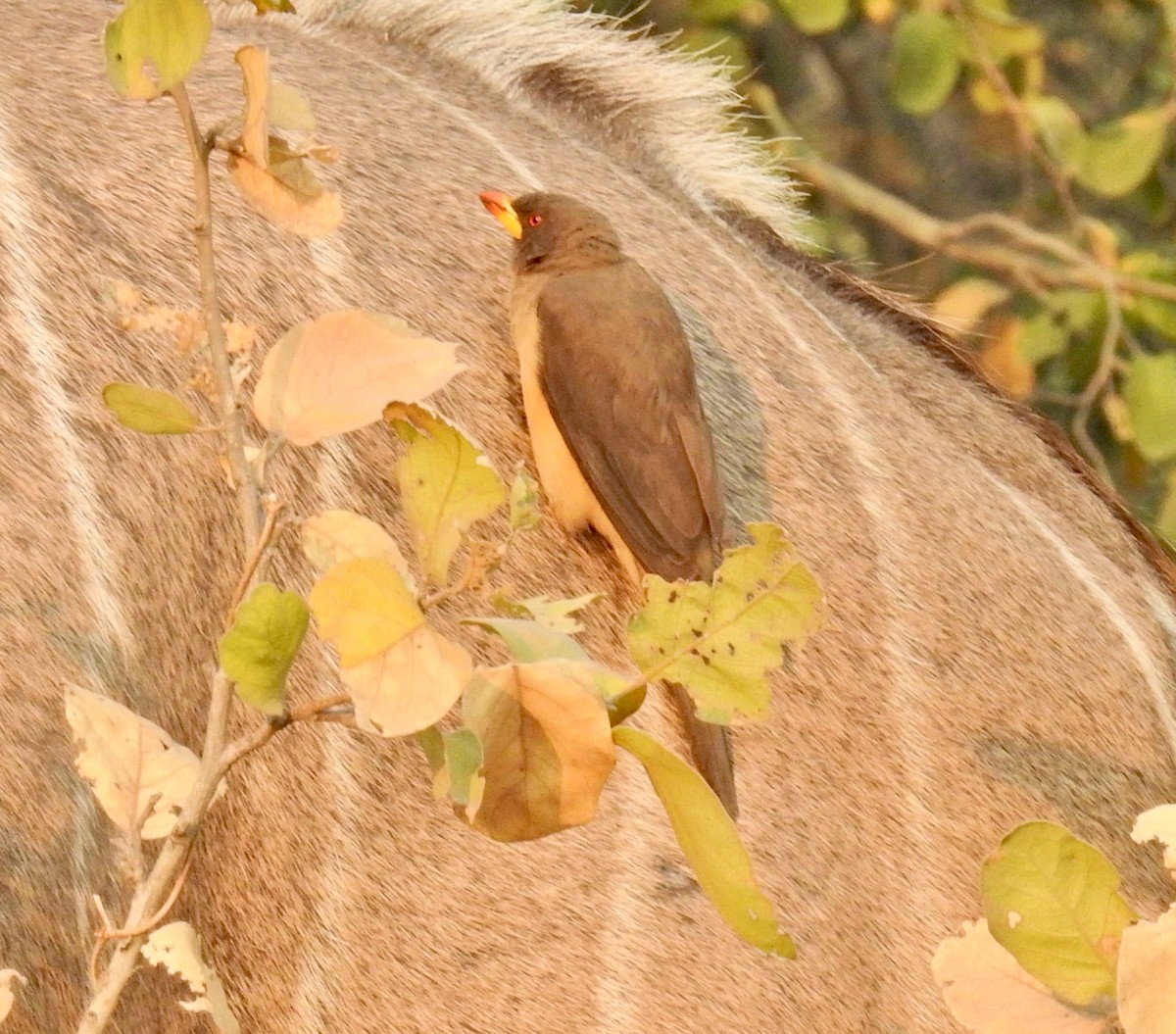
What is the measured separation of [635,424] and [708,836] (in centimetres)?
41

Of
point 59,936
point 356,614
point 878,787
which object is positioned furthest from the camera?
point 878,787

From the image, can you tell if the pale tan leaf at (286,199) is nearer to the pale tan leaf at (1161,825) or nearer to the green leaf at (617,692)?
the green leaf at (617,692)

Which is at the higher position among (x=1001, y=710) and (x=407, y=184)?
(x=407, y=184)

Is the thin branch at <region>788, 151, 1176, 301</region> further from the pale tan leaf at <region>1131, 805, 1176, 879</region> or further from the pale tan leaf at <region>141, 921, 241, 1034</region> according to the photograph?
the pale tan leaf at <region>141, 921, 241, 1034</region>

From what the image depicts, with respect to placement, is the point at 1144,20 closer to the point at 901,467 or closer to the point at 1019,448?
the point at 1019,448

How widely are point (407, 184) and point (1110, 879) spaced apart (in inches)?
28.5

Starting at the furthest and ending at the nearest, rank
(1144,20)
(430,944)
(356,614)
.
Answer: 1. (1144,20)
2. (430,944)
3. (356,614)

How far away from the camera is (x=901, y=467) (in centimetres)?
139

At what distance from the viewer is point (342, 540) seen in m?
0.75

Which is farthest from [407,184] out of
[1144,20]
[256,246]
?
[1144,20]

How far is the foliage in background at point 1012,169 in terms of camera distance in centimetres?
228

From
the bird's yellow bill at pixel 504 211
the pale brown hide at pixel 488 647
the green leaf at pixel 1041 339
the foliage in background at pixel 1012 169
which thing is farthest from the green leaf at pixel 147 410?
the green leaf at pixel 1041 339

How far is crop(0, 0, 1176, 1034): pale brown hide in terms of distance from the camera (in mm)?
1047

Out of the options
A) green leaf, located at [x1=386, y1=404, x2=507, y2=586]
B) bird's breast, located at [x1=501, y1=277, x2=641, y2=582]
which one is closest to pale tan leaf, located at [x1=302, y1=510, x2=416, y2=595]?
green leaf, located at [x1=386, y1=404, x2=507, y2=586]
